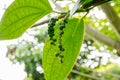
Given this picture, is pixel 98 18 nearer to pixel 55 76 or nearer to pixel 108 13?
pixel 108 13

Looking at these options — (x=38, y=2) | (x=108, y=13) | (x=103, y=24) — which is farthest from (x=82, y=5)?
(x=103, y=24)

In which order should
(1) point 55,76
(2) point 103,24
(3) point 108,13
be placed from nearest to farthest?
(1) point 55,76, (3) point 108,13, (2) point 103,24

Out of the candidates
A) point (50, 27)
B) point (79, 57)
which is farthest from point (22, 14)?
point (79, 57)

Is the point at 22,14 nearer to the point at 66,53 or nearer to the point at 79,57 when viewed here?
the point at 66,53

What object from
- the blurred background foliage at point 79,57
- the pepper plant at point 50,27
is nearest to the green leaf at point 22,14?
the pepper plant at point 50,27

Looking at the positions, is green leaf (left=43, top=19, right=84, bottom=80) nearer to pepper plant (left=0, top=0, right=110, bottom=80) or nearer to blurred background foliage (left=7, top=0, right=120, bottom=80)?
pepper plant (left=0, top=0, right=110, bottom=80)

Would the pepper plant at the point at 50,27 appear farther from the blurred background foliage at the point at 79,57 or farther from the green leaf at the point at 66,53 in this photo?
the blurred background foliage at the point at 79,57
